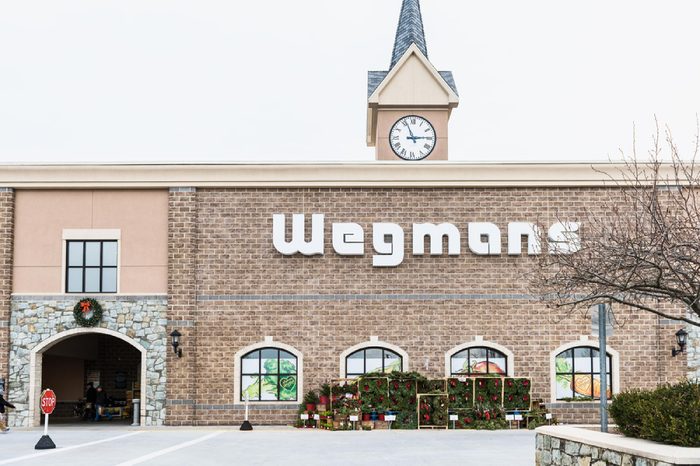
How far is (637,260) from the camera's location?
11.8 m

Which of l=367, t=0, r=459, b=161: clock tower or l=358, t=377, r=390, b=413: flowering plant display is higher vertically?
l=367, t=0, r=459, b=161: clock tower

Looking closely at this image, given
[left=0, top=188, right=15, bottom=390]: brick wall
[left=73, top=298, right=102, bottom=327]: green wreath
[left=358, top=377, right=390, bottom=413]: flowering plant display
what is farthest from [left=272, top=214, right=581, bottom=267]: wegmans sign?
[left=0, top=188, right=15, bottom=390]: brick wall

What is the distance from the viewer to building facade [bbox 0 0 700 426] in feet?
83.0

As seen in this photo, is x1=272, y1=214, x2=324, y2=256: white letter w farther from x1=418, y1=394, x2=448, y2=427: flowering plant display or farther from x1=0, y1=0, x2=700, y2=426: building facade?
x1=418, y1=394, x2=448, y2=427: flowering plant display

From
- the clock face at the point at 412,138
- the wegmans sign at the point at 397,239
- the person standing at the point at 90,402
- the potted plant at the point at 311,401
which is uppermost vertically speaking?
the clock face at the point at 412,138

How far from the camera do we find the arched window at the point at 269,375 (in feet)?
83.3

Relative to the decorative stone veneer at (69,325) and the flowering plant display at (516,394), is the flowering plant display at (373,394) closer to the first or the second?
the flowering plant display at (516,394)

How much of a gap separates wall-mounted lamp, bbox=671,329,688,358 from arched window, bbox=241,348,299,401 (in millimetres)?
10145

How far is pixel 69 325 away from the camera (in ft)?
84.0

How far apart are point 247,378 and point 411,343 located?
456 centimetres

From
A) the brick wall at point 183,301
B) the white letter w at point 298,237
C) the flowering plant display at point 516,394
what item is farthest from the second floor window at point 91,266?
the flowering plant display at point 516,394

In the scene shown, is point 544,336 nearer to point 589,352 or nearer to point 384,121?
point 589,352

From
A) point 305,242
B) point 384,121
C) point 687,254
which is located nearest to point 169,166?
point 305,242

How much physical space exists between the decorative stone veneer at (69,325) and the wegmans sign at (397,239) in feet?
13.0
